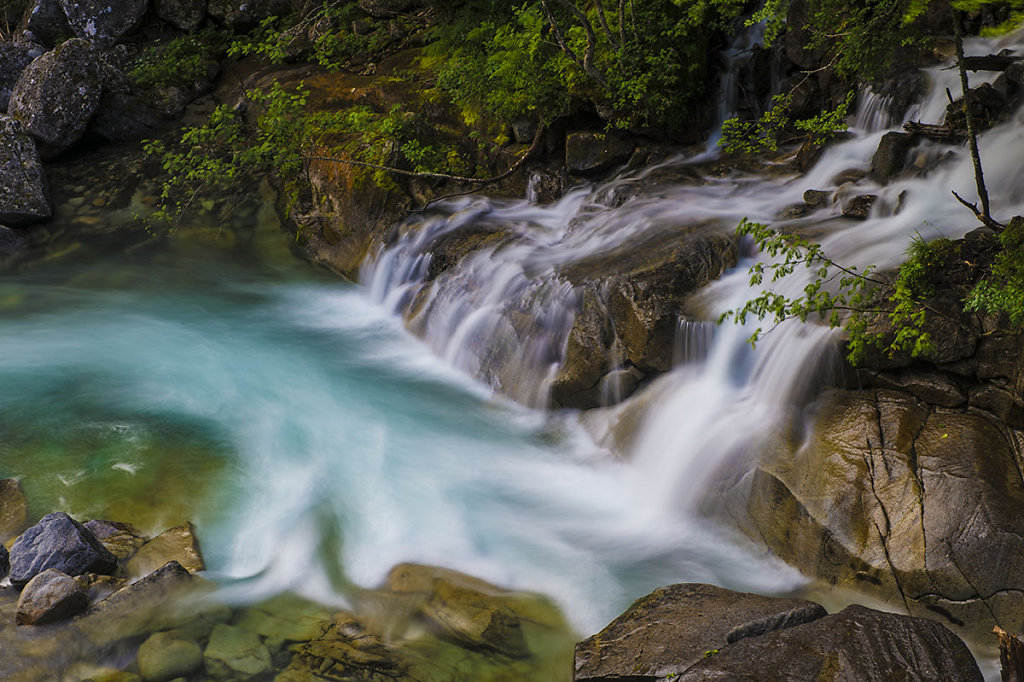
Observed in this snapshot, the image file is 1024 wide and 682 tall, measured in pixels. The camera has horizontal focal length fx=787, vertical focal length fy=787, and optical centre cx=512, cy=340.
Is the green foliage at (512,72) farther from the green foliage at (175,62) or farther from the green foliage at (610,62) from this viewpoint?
the green foliage at (175,62)

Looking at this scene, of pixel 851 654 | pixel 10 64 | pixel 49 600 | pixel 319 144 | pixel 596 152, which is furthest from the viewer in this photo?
pixel 10 64

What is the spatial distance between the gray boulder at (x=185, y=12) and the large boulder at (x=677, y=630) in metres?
12.4

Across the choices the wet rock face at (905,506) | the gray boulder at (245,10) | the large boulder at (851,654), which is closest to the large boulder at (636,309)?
the wet rock face at (905,506)

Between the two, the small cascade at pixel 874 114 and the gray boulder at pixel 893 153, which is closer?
the gray boulder at pixel 893 153

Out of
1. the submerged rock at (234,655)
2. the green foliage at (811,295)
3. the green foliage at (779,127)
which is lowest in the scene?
the submerged rock at (234,655)

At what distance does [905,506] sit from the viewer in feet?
14.0

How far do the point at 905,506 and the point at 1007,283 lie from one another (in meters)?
1.31

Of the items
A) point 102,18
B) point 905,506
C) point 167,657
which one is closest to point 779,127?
point 905,506

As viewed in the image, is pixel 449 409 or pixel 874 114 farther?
pixel 874 114

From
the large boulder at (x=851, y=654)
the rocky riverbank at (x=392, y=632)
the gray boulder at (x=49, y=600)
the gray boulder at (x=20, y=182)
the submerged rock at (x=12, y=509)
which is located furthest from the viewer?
the gray boulder at (x=20, y=182)

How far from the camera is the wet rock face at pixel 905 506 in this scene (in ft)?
13.1

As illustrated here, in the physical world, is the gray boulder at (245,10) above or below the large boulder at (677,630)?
above

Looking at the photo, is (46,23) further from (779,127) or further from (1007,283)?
(1007,283)

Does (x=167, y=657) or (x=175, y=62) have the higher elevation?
(x=175, y=62)
